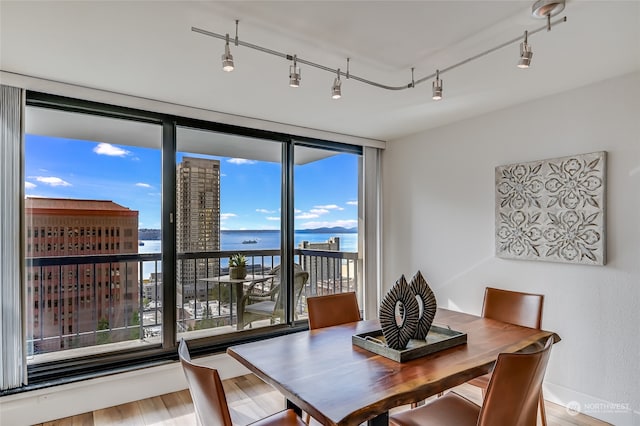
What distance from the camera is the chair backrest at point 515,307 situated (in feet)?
7.87

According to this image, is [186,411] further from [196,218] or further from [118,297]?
[196,218]

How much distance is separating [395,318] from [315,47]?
5.06ft

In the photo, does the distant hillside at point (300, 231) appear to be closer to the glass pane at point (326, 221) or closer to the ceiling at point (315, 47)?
the glass pane at point (326, 221)

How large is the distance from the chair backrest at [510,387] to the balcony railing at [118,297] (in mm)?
2650

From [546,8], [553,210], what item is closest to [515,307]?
[553,210]

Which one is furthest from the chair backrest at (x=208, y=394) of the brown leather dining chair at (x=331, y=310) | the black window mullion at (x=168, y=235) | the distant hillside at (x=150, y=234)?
the distant hillside at (x=150, y=234)

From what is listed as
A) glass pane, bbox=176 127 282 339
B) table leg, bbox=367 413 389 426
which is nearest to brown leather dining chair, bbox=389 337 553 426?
table leg, bbox=367 413 389 426

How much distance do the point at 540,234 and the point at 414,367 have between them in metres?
1.92

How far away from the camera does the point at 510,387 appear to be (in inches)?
55.4

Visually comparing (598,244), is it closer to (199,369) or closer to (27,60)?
(199,369)

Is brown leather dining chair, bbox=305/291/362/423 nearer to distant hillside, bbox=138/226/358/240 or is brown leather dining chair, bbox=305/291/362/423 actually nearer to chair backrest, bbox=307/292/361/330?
chair backrest, bbox=307/292/361/330

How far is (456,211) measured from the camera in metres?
3.64

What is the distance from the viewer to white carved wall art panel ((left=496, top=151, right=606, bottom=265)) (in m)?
2.61

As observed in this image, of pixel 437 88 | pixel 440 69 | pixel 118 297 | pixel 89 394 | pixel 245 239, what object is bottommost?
pixel 89 394
